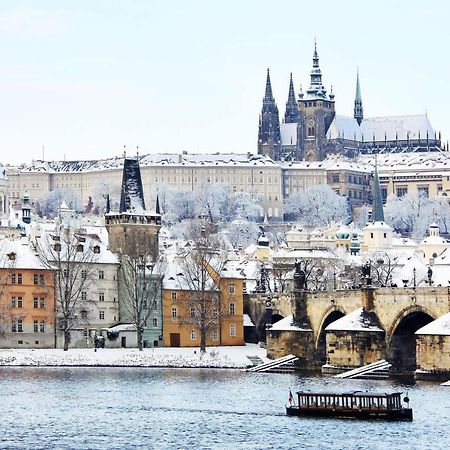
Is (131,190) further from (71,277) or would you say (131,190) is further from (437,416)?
(437,416)

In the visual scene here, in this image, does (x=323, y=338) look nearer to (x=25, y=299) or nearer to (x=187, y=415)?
(x=25, y=299)

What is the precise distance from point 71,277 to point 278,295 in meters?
15.8

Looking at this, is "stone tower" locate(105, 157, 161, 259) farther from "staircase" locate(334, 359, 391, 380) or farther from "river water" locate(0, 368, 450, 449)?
"staircase" locate(334, 359, 391, 380)

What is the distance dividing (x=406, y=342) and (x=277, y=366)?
8.56 m

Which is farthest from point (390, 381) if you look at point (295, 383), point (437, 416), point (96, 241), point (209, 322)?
point (96, 241)

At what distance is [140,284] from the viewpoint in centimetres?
11675

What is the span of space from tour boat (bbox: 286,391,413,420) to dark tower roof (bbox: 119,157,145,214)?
5033 cm

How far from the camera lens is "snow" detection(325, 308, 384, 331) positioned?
96875 mm

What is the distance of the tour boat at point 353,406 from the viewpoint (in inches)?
2889

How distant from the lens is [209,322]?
113 metres

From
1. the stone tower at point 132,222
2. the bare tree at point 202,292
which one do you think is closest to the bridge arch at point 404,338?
the bare tree at point 202,292

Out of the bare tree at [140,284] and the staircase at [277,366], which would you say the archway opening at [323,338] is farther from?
the bare tree at [140,284]

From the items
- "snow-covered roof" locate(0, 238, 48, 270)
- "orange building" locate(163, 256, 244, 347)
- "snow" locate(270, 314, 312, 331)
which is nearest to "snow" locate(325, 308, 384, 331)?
"snow" locate(270, 314, 312, 331)

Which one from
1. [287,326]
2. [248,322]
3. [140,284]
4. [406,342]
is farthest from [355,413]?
[248,322]
